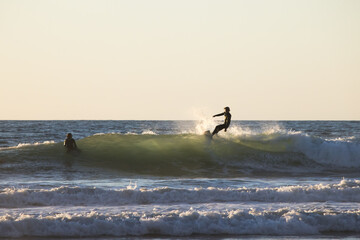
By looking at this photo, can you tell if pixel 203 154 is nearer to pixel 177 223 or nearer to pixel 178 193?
pixel 178 193

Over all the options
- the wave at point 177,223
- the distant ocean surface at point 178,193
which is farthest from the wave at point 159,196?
the wave at point 177,223

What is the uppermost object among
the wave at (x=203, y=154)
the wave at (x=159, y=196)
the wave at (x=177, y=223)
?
the wave at (x=203, y=154)

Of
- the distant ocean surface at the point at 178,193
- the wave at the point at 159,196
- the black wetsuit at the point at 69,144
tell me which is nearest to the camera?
the distant ocean surface at the point at 178,193

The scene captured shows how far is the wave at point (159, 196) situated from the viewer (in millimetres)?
12633

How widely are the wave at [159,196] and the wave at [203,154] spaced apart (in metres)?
6.00

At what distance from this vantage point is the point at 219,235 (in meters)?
10.2

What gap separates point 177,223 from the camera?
34.1 feet

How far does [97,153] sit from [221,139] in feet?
19.7

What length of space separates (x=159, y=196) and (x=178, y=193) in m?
0.52

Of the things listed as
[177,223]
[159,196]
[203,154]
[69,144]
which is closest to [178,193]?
[159,196]

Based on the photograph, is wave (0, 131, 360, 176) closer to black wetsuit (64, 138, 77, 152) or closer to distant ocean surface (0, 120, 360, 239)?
distant ocean surface (0, 120, 360, 239)

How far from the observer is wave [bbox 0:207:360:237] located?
33.5 feet

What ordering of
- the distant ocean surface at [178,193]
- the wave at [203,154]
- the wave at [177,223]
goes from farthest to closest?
the wave at [203,154] < the distant ocean surface at [178,193] < the wave at [177,223]

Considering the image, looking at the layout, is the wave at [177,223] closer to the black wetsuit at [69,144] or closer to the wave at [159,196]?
the wave at [159,196]
